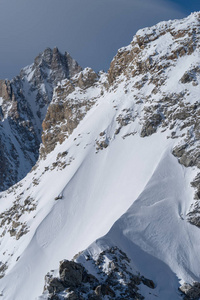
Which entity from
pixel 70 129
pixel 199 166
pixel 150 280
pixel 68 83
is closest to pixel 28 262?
pixel 150 280

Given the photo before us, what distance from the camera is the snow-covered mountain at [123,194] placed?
22683mm

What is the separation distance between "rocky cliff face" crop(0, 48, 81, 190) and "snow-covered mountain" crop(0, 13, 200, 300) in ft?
206

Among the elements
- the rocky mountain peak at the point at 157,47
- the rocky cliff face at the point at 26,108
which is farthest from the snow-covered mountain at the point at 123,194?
the rocky cliff face at the point at 26,108

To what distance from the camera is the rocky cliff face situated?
11994 centimetres

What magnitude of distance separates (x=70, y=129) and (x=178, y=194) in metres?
28.0

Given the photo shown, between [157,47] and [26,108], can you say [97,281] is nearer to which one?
[157,47]

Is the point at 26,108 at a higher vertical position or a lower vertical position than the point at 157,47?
higher

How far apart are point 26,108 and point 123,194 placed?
131106mm

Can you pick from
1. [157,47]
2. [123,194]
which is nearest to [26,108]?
[157,47]

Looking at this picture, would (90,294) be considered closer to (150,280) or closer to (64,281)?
(64,281)

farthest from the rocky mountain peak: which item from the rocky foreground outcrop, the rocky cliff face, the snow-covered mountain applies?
the rocky cliff face

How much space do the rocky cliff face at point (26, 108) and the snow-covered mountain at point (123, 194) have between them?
206 ft

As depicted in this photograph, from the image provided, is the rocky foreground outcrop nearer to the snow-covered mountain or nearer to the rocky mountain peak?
the snow-covered mountain

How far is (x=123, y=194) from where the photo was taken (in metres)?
32.6
